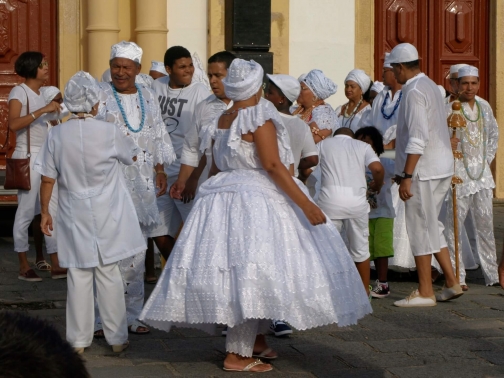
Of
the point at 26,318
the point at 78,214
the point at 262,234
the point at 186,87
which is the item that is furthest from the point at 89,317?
the point at 26,318

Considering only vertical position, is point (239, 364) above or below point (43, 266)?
below

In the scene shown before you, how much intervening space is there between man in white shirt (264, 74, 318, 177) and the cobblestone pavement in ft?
3.64

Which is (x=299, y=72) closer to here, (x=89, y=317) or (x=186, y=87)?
(x=186, y=87)

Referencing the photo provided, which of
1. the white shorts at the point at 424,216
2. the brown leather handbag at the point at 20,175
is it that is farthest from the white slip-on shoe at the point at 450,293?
the brown leather handbag at the point at 20,175

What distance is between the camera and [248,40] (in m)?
7.55

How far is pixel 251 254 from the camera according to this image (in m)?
4.86

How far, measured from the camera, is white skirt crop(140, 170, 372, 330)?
4844 mm

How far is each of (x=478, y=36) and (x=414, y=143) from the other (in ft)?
27.3

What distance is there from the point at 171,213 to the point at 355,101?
2.50 m

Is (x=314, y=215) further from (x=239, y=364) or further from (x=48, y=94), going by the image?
(x=48, y=94)

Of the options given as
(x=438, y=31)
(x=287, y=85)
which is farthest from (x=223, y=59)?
(x=438, y=31)

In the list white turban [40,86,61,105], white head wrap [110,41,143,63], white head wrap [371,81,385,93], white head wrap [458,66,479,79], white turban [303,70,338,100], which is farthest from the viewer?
white head wrap [371,81,385,93]

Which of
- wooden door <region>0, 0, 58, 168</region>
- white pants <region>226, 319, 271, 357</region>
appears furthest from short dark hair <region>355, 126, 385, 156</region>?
wooden door <region>0, 0, 58, 168</region>

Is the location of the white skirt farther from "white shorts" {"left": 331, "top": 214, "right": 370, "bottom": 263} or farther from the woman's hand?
"white shorts" {"left": 331, "top": 214, "right": 370, "bottom": 263}
